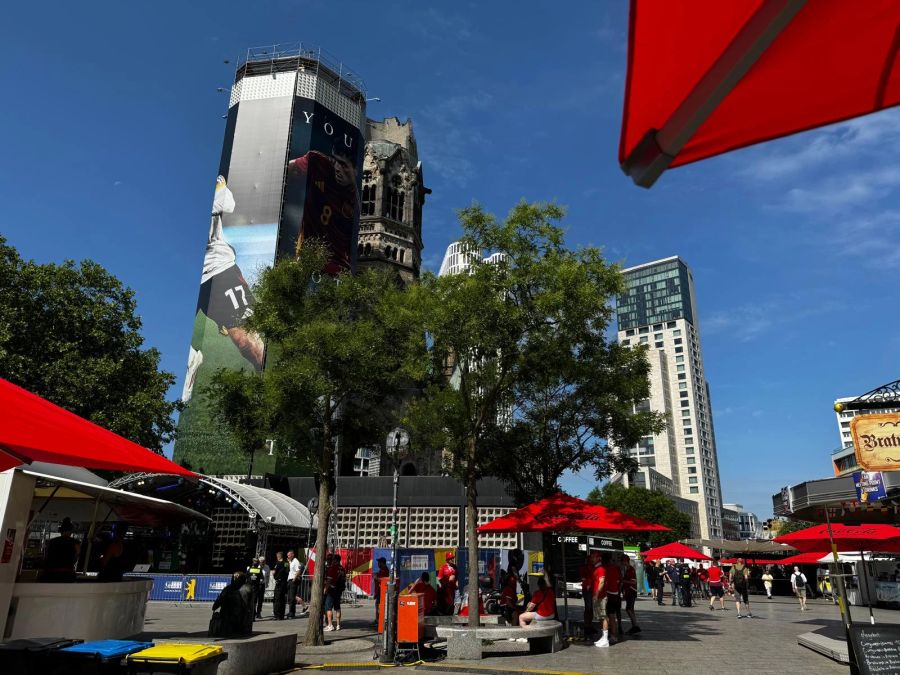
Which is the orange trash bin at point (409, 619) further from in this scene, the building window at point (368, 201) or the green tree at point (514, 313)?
the building window at point (368, 201)

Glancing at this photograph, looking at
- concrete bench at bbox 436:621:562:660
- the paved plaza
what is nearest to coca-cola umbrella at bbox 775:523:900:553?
the paved plaza

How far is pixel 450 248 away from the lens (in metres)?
128

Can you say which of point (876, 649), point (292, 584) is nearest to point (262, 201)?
point (292, 584)

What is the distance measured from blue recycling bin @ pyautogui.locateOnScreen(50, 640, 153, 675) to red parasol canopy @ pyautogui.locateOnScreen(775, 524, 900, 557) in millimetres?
13981

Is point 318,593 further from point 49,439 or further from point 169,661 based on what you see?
point 49,439

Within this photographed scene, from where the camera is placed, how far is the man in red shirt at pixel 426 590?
13.2 m

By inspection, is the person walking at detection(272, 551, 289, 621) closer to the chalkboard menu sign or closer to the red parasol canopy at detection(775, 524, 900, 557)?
the red parasol canopy at detection(775, 524, 900, 557)

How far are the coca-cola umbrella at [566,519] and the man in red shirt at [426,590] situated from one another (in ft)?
6.85

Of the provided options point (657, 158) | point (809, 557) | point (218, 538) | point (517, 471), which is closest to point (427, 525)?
point (218, 538)

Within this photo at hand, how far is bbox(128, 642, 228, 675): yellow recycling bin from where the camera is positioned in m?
5.85

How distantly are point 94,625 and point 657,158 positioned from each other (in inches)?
436

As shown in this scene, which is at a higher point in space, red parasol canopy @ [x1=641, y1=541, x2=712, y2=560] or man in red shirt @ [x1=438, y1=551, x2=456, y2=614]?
red parasol canopy @ [x1=641, y1=541, x2=712, y2=560]

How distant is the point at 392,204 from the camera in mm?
85188

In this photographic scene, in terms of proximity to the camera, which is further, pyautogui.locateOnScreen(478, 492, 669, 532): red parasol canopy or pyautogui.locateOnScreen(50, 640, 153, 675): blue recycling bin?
pyautogui.locateOnScreen(478, 492, 669, 532): red parasol canopy
